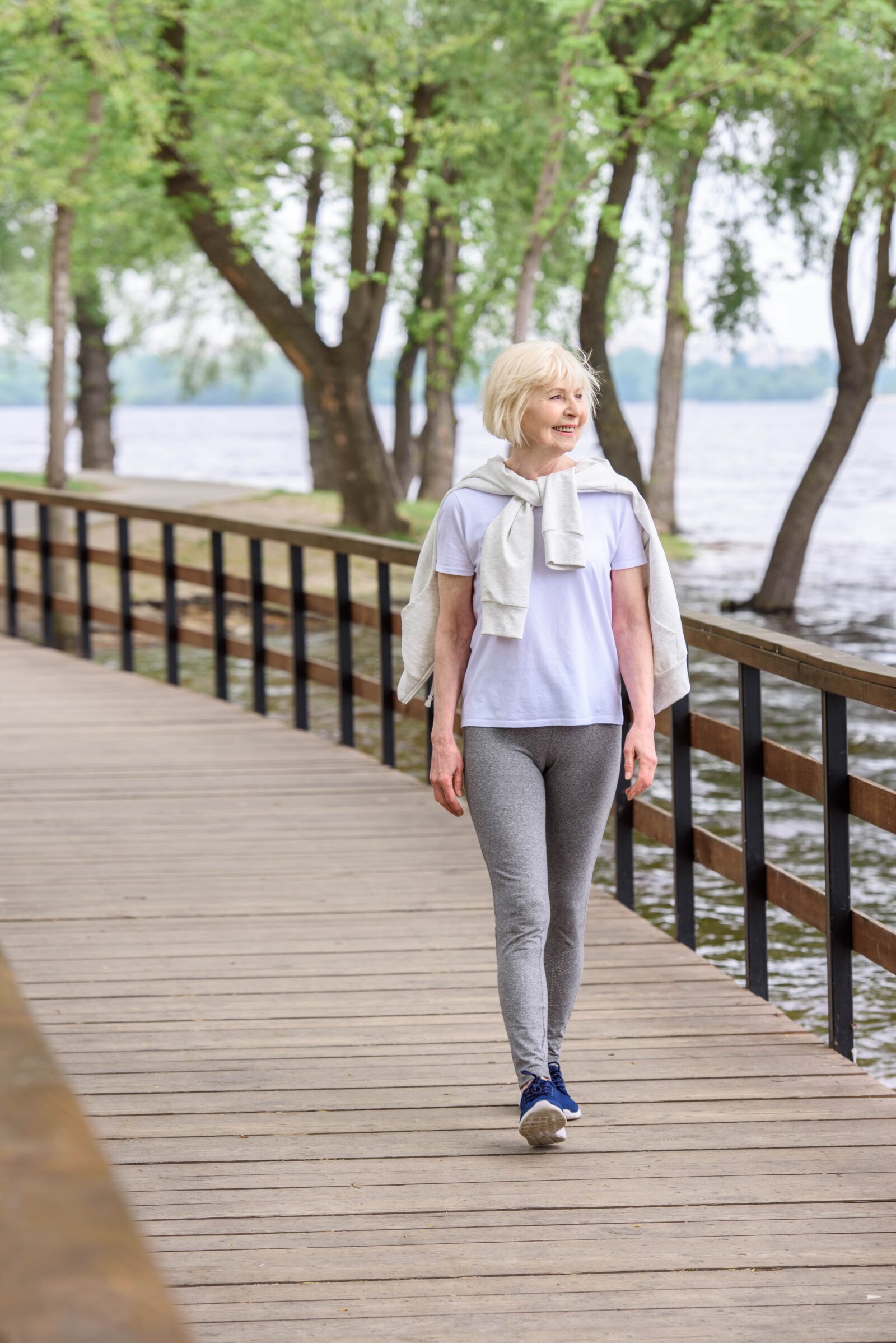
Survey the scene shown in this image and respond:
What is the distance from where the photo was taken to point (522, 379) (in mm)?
3375

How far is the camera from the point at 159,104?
15156 millimetres

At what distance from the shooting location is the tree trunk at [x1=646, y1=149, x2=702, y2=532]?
24.4 metres

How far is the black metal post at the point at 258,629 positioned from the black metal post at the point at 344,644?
0.91 m

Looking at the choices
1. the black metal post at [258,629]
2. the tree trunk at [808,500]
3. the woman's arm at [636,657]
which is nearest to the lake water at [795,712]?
the tree trunk at [808,500]

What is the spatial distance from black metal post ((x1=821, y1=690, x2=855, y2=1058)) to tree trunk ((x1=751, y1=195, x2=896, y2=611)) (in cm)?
1418

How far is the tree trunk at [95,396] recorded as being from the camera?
36094 mm

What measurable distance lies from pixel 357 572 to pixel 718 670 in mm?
6180

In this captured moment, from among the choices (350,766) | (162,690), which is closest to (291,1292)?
(350,766)

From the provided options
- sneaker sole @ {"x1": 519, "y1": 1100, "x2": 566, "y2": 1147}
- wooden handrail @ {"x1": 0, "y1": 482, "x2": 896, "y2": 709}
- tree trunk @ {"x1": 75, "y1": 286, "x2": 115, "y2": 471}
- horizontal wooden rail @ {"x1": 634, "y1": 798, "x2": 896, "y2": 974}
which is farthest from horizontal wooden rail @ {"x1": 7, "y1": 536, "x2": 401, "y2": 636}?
tree trunk @ {"x1": 75, "y1": 286, "x2": 115, "y2": 471}

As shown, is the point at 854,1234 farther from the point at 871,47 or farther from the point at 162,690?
the point at 871,47

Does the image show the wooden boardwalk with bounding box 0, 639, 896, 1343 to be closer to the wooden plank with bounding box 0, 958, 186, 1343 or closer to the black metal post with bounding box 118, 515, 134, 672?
the wooden plank with bounding box 0, 958, 186, 1343

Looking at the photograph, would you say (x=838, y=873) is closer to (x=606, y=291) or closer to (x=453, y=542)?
(x=453, y=542)

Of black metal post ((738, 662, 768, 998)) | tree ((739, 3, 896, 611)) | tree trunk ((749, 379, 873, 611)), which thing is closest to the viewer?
black metal post ((738, 662, 768, 998))

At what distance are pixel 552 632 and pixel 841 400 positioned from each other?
15.9 m
